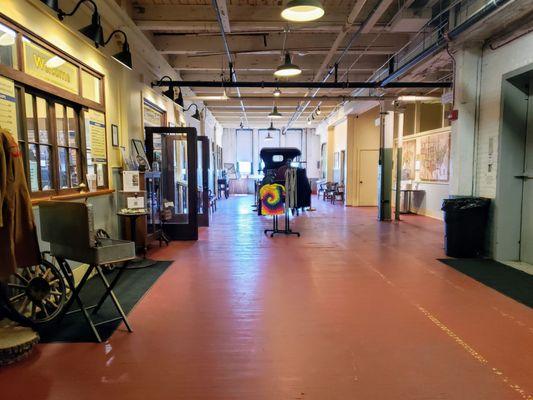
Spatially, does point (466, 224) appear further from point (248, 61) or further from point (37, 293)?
point (248, 61)

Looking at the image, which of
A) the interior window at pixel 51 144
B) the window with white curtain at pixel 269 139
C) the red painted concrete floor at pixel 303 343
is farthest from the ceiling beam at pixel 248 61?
the window with white curtain at pixel 269 139

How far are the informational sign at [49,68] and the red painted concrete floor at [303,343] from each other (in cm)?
248

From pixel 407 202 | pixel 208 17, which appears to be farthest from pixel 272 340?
pixel 407 202

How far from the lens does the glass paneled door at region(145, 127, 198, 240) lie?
244 inches

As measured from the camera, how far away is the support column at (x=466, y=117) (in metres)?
5.20

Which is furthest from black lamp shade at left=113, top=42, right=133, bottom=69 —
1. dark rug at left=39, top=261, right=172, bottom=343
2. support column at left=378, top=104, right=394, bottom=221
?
support column at left=378, top=104, right=394, bottom=221

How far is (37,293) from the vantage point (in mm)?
2867

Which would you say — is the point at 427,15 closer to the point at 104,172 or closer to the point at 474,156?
the point at 474,156

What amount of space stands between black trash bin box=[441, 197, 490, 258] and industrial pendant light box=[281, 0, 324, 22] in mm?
3451

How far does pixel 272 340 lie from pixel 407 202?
9146 millimetres

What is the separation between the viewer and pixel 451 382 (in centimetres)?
213

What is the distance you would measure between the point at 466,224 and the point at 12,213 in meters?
5.56

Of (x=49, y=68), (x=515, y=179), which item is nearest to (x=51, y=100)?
(x=49, y=68)

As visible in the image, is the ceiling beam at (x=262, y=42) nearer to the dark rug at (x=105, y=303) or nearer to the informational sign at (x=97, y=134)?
Result: the informational sign at (x=97, y=134)
